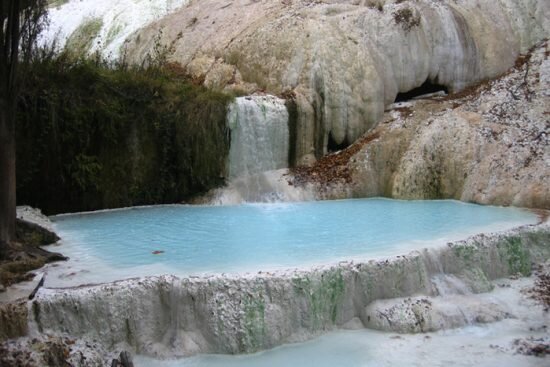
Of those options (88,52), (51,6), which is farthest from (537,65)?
(51,6)

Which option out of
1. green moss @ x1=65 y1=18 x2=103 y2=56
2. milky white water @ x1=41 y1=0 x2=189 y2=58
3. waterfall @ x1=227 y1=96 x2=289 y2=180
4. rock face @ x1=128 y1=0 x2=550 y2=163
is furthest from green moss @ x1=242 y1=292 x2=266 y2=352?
green moss @ x1=65 y1=18 x2=103 y2=56

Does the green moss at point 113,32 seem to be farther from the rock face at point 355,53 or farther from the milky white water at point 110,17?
the rock face at point 355,53

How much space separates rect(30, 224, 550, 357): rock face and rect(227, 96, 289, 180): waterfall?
20.0ft

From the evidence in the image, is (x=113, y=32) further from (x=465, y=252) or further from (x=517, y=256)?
(x=517, y=256)

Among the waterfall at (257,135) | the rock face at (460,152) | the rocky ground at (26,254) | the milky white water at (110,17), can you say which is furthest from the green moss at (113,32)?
the rocky ground at (26,254)

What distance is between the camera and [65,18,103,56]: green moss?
19.4m

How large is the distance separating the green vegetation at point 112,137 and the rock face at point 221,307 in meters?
5.17

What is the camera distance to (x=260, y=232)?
8.15m

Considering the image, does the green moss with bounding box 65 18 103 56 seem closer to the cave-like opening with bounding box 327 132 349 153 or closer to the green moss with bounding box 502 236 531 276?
the cave-like opening with bounding box 327 132 349 153

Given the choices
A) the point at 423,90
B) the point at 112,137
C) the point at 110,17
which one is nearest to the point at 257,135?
the point at 112,137

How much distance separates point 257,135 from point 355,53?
11.9ft

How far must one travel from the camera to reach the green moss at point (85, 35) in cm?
1941

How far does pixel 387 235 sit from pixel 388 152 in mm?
4993

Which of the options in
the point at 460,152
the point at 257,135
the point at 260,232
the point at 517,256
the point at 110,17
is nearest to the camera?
the point at 517,256
